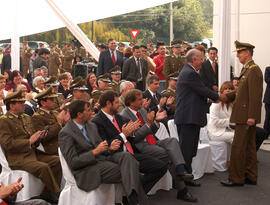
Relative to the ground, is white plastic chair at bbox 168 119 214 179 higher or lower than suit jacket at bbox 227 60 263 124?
lower

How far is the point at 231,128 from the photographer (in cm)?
782

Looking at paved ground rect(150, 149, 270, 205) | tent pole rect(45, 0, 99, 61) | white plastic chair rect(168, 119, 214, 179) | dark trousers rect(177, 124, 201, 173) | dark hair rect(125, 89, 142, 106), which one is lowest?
paved ground rect(150, 149, 270, 205)

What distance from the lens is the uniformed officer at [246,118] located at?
6.24 m

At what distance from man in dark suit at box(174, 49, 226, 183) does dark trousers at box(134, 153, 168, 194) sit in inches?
31.1

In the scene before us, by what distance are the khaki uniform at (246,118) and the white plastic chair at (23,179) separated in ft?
8.40

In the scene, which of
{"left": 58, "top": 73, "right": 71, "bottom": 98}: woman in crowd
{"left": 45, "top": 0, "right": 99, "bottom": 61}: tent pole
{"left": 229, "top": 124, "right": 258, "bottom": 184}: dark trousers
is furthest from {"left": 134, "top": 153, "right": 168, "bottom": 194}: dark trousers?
{"left": 45, "top": 0, "right": 99, "bottom": 61}: tent pole

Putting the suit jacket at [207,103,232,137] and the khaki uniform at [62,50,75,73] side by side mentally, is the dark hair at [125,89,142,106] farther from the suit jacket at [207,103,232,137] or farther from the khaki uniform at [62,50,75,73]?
the khaki uniform at [62,50,75,73]

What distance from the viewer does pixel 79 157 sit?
479 centimetres

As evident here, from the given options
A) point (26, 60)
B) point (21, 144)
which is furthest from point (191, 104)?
point (26, 60)

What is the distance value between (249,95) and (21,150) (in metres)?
2.90

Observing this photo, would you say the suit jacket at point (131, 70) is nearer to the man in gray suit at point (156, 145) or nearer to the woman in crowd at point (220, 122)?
the woman in crowd at point (220, 122)

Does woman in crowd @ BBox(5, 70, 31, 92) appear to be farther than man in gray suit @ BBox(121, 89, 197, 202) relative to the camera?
Yes

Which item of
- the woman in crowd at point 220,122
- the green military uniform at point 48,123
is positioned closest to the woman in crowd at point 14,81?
the green military uniform at point 48,123

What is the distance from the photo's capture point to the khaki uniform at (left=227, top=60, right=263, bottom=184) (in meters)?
6.24
